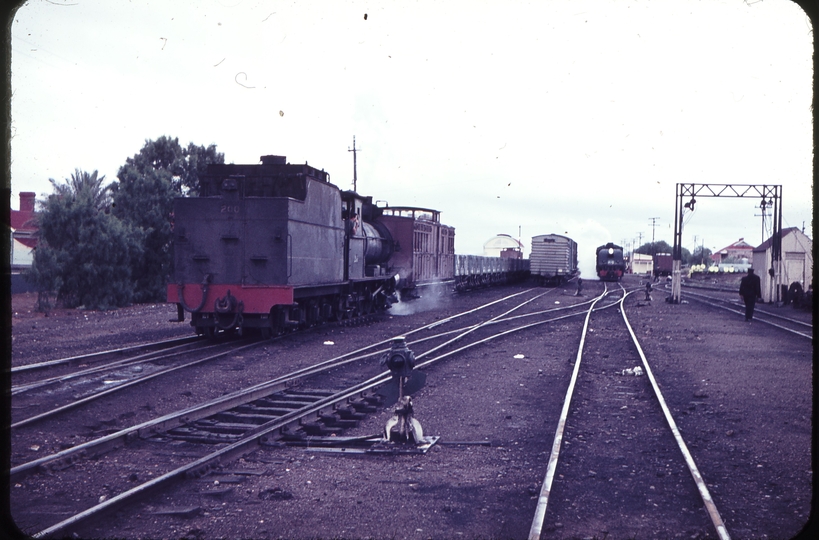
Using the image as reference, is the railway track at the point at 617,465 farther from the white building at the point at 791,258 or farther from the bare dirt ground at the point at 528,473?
the white building at the point at 791,258

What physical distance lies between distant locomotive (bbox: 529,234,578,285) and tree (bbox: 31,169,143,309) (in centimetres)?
2796

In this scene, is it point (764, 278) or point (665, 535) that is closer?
point (665, 535)

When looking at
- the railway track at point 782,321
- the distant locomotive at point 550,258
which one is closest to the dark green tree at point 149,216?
the railway track at point 782,321

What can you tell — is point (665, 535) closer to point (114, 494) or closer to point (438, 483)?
point (438, 483)

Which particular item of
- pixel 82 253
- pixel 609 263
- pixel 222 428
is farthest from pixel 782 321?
pixel 609 263

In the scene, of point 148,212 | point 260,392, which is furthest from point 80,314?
point 260,392

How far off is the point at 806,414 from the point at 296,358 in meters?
7.37

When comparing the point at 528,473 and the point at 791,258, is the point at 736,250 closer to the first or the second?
the point at 791,258

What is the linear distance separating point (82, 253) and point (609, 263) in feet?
147

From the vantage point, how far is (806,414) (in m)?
8.14

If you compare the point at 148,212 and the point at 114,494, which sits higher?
the point at 148,212

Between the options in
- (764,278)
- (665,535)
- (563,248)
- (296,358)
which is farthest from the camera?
(563,248)

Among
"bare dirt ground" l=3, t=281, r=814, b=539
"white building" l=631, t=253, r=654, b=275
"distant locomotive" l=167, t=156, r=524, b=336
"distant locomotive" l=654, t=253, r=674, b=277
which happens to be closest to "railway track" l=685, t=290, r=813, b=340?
"bare dirt ground" l=3, t=281, r=814, b=539

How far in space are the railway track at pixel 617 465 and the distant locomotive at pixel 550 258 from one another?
34740 millimetres
